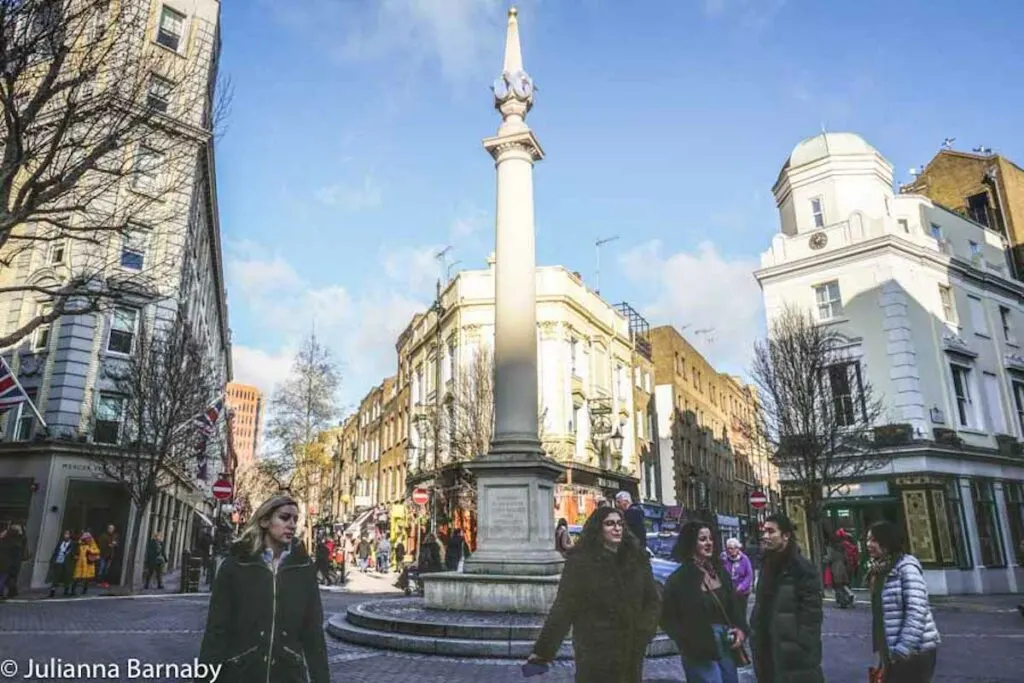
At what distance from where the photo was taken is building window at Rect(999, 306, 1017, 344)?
29.2 metres

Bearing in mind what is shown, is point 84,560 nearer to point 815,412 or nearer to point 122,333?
point 122,333

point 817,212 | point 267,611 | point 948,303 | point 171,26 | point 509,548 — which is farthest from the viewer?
point 171,26

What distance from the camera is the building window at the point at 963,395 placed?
2580cm

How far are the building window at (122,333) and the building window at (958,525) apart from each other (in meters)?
30.4

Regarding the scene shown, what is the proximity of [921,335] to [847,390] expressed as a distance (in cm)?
343

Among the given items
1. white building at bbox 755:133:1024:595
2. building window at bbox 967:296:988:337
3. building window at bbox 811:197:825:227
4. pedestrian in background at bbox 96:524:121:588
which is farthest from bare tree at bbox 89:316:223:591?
building window at bbox 967:296:988:337

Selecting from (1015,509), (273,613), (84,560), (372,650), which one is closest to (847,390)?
(1015,509)

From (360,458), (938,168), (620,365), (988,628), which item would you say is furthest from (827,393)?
(360,458)

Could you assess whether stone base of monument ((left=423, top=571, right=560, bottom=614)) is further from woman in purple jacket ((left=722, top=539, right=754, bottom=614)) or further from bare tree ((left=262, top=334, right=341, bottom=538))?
bare tree ((left=262, top=334, right=341, bottom=538))

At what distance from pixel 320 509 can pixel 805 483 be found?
86.4 feet

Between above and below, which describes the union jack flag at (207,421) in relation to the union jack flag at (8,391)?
above

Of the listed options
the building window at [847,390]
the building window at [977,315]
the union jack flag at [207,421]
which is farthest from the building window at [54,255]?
the building window at [977,315]

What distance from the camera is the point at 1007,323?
1163 inches

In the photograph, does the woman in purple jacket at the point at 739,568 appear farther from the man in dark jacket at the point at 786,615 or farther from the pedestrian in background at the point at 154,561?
the pedestrian in background at the point at 154,561
